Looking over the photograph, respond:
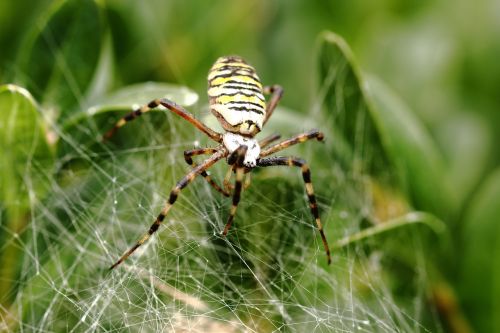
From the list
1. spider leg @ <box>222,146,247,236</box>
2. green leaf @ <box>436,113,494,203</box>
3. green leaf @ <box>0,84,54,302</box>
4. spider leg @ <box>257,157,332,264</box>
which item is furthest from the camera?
green leaf @ <box>436,113,494,203</box>

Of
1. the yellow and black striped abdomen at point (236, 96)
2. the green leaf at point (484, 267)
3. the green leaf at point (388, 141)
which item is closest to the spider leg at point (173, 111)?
the yellow and black striped abdomen at point (236, 96)

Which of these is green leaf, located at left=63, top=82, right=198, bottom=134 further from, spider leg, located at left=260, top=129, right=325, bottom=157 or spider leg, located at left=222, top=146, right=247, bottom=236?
spider leg, located at left=260, top=129, right=325, bottom=157

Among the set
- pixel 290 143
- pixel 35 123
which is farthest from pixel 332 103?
pixel 35 123

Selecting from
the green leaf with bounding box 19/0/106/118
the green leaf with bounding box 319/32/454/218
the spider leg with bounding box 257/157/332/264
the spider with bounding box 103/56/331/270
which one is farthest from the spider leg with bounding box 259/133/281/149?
the green leaf with bounding box 19/0/106/118

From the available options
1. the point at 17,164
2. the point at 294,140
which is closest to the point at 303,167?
the point at 294,140

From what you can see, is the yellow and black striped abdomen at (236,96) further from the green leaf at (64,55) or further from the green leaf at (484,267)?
the green leaf at (484,267)

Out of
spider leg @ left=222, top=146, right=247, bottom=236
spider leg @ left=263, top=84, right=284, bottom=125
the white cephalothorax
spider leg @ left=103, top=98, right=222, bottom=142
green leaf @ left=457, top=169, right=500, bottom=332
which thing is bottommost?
green leaf @ left=457, top=169, right=500, bottom=332

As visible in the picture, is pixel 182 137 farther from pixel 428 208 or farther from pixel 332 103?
pixel 428 208
